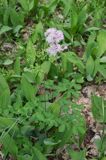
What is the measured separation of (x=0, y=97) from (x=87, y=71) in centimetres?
89

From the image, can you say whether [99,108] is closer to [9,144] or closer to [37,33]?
[9,144]

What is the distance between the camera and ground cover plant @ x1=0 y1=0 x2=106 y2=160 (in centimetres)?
252

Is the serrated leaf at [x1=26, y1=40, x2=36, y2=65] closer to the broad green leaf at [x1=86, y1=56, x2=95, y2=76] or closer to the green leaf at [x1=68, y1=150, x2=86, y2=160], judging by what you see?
the broad green leaf at [x1=86, y1=56, x2=95, y2=76]

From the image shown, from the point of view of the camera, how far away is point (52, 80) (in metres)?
2.79

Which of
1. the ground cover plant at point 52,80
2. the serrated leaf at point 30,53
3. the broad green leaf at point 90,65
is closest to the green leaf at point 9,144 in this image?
the ground cover plant at point 52,80

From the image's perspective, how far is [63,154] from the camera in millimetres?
2752

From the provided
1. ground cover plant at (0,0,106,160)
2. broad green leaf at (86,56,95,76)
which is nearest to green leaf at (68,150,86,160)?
ground cover plant at (0,0,106,160)

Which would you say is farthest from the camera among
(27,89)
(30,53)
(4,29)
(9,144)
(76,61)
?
(4,29)

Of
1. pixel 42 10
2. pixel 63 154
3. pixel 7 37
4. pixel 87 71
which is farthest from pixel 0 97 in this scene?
pixel 42 10

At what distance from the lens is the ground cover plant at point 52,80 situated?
2.52m

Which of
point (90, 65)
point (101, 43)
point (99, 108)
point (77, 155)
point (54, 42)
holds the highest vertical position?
point (54, 42)

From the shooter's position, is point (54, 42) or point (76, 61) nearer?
point (54, 42)

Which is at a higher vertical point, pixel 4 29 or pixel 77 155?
pixel 4 29

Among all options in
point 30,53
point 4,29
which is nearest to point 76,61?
point 30,53
